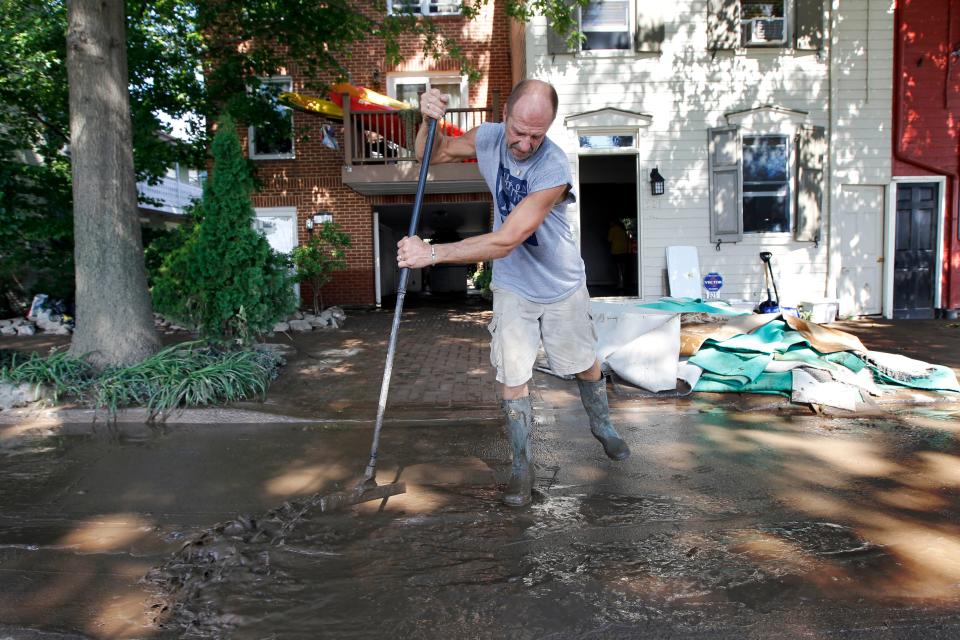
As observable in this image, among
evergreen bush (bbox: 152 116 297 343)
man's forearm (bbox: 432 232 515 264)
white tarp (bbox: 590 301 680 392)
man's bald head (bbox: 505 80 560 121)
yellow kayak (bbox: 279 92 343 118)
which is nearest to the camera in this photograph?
man's forearm (bbox: 432 232 515 264)

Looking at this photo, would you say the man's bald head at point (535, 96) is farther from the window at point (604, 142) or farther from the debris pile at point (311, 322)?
the window at point (604, 142)

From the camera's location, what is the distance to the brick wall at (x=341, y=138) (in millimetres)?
14438

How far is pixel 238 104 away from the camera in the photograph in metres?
11.0

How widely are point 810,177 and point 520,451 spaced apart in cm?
1002

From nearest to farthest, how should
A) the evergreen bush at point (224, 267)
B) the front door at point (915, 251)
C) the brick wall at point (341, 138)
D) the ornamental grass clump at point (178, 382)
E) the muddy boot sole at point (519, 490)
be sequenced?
1. the muddy boot sole at point (519, 490)
2. the ornamental grass clump at point (178, 382)
3. the evergreen bush at point (224, 267)
4. the front door at point (915, 251)
5. the brick wall at point (341, 138)

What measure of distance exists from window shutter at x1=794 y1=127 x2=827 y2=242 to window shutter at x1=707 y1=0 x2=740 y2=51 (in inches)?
76.8

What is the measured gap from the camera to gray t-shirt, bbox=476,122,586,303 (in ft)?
11.4

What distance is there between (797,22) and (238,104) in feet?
30.8

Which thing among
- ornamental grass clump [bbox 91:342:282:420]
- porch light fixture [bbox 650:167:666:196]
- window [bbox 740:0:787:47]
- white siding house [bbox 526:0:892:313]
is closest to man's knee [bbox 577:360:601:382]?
ornamental grass clump [bbox 91:342:282:420]

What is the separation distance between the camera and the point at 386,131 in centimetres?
1305

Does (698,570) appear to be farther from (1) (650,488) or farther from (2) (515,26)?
(2) (515,26)

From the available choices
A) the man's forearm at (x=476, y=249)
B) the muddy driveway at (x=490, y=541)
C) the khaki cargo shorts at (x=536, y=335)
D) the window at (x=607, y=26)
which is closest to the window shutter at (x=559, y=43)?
the window at (x=607, y=26)

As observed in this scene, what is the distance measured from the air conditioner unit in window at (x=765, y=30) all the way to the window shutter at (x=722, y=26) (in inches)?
13.9

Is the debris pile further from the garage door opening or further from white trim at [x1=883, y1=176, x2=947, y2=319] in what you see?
white trim at [x1=883, y1=176, x2=947, y2=319]
